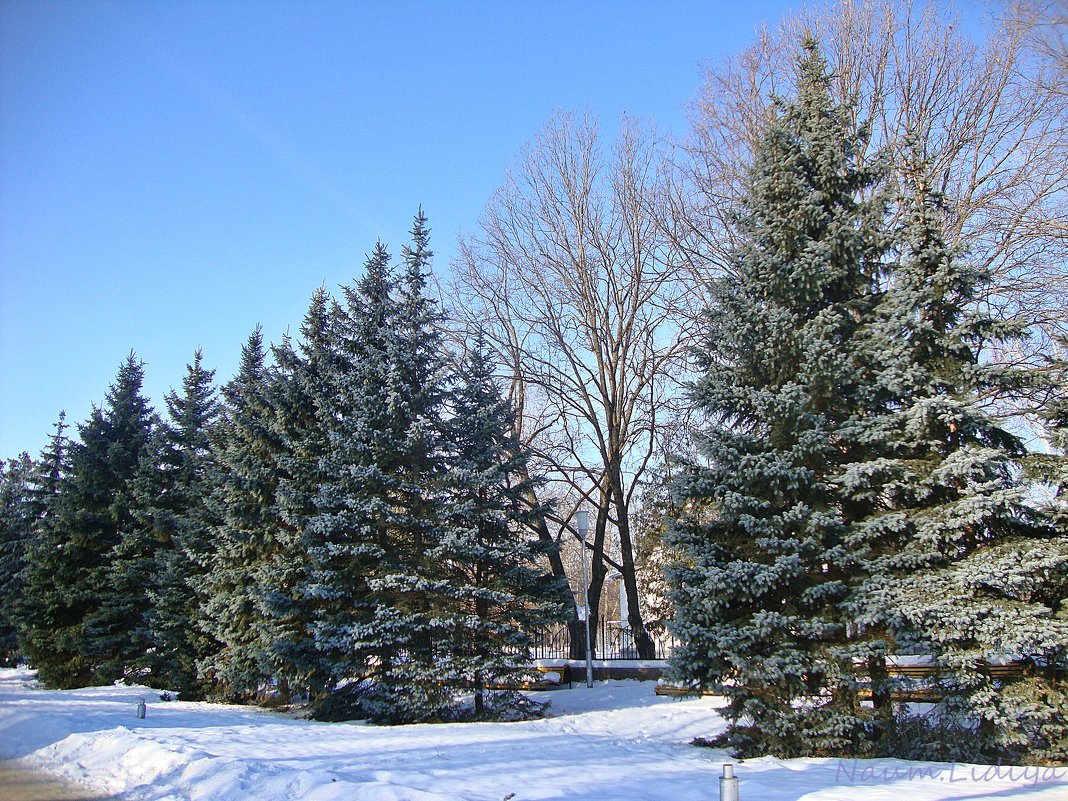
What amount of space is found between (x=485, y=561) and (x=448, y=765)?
5674 mm

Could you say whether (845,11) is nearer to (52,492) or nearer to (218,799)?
(218,799)

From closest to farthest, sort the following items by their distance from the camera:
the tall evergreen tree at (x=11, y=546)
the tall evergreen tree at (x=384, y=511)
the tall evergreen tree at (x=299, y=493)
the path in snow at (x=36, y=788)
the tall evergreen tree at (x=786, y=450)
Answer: the path in snow at (x=36, y=788) → the tall evergreen tree at (x=786, y=450) → the tall evergreen tree at (x=384, y=511) → the tall evergreen tree at (x=299, y=493) → the tall evergreen tree at (x=11, y=546)

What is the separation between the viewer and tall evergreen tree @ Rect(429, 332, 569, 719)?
13.2 m

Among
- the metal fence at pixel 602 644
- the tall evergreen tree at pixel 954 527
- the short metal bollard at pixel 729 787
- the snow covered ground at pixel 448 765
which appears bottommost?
the snow covered ground at pixel 448 765

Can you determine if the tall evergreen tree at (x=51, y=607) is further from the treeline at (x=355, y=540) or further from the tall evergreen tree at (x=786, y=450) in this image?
the tall evergreen tree at (x=786, y=450)

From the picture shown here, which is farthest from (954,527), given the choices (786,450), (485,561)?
(485,561)

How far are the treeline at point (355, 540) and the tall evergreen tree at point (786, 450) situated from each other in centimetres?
439

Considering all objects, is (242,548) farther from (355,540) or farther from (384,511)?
(384,511)

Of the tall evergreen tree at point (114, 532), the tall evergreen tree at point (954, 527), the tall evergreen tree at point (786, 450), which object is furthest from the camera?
the tall evergreen tree at point (114, 532)

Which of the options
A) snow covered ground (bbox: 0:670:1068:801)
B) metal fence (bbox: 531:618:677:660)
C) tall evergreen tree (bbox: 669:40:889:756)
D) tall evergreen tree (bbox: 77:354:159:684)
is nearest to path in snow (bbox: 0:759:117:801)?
snow covered ground (bbox: 0:670:1068:801)

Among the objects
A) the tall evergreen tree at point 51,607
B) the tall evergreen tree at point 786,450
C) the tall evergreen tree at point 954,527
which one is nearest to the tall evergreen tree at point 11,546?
the tall evergreen tree at point 51,607

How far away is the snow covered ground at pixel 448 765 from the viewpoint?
7.12 meters

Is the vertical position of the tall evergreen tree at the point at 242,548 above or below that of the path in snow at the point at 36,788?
above

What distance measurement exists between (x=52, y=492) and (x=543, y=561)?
19504 millimetres
